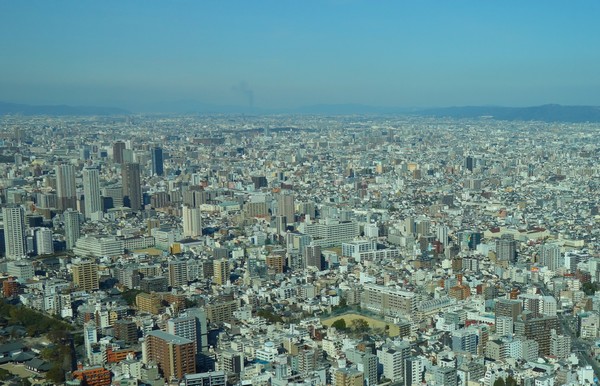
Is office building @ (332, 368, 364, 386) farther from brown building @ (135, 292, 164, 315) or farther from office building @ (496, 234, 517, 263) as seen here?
office building @ (496, 234, 517, 263)

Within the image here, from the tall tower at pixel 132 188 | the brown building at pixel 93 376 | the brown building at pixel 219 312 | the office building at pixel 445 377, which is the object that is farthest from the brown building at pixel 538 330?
the tall tower at pixel 132 188

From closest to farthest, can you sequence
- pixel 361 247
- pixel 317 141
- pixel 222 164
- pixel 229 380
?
pixel 229 380
pixel 361 247
pixel 222 164
pixel 317 141

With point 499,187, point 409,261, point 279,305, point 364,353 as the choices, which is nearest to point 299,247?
point 409,261

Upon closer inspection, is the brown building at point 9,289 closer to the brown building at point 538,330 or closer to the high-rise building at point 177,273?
the high-rise building at point 177,273

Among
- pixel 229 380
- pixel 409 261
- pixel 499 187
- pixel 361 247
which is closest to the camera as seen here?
pixel 229 380

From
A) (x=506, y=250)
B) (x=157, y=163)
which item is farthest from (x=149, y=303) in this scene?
(x=157, y=163)

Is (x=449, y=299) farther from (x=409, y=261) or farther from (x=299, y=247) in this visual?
(x=299, y=247)

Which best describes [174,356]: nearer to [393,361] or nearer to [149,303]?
[393,361]
